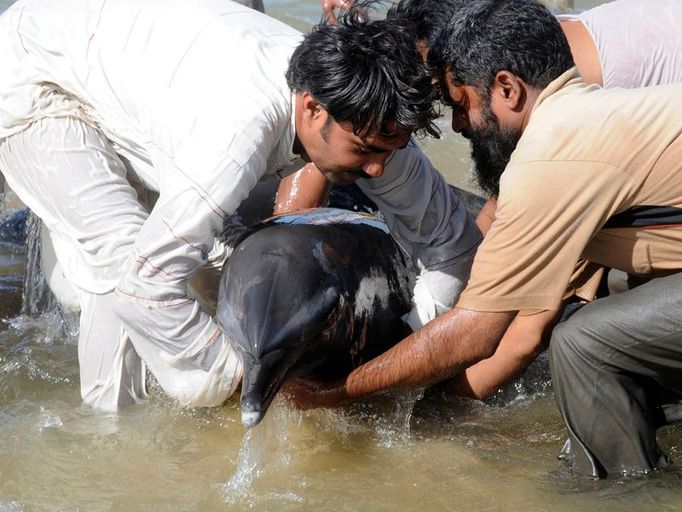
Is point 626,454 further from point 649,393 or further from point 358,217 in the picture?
point 358,217

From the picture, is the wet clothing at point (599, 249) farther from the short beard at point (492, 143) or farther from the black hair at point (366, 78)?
the black hair at point (366, 78)

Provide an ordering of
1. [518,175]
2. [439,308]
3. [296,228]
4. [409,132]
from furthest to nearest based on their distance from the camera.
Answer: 1. [439,308]
2. [296,228]
3. [409,132]
4. [518,175]

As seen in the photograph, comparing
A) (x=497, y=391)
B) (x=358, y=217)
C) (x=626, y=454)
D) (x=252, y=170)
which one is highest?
(x=252, y=170)

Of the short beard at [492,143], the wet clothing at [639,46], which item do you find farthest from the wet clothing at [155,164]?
the wet clothing at [639,46]

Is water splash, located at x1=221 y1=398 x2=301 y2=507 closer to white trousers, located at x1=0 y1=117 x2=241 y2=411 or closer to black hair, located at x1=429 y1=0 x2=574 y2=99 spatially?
white trousers, located at x1=0 y1=117 x2=241 y2=411

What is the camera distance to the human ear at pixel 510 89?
11.6 ft

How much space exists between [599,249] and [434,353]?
63 centimetres

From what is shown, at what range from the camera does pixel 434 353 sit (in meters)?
3.52

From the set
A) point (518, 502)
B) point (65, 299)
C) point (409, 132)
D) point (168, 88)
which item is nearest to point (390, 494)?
point (518, 502)

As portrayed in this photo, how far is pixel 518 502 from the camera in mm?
3430

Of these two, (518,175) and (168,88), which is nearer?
(518,175)

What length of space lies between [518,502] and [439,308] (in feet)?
2.75

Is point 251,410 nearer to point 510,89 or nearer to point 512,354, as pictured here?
point 512,354

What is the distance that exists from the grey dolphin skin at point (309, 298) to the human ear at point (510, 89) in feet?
2.45
